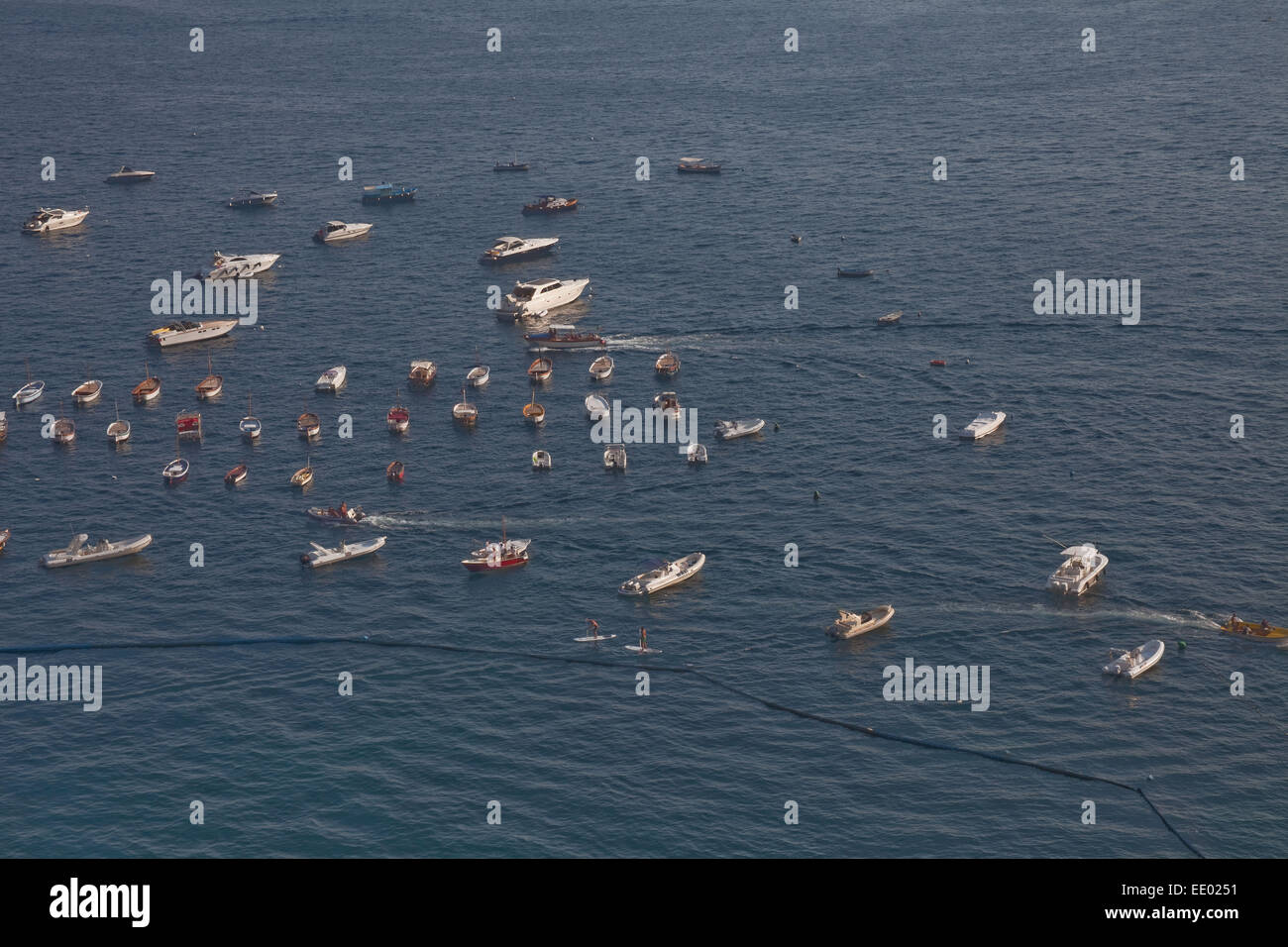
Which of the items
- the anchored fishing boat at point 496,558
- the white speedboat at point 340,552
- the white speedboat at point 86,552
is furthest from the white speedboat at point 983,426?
the white speedboat at point 86,552

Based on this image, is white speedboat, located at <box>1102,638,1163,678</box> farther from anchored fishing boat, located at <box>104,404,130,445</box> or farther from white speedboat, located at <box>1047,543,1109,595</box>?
anchored fishing boat, located at <box>104,404,130,445</box>

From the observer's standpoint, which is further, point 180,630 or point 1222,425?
point 1222,425

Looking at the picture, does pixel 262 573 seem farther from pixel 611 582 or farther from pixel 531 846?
pixel 531 846

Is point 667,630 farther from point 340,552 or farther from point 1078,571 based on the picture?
point 1078,571

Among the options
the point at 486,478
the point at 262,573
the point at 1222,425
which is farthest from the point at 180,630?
the point at 1222,425
